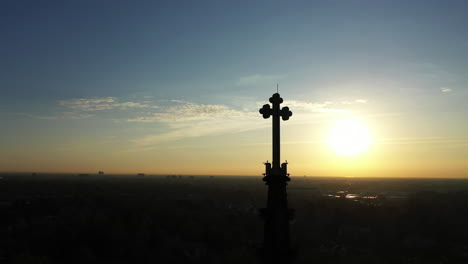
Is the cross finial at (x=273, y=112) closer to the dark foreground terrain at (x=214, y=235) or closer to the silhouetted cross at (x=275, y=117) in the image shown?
the silhouetted cross at (x=275, y=117)

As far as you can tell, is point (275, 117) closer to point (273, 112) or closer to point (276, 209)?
point (273, 112)

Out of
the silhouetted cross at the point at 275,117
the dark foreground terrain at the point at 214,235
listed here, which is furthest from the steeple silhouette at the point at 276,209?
the dark foreground terrain at the point at 214,235

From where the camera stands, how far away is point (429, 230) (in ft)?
193

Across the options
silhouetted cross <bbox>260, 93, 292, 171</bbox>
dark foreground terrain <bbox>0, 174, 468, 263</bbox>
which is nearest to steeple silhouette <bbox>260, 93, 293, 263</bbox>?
silhouetted cross <bbox>260, 93, 292, 171</bbox>

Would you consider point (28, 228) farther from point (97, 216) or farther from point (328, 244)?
point (328, 244)

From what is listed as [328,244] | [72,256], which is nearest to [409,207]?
[328,244]

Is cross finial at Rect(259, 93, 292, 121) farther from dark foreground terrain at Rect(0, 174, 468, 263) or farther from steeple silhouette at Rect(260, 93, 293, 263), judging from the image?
dark foreground terrain at Rect(0, 174, 468, 263)

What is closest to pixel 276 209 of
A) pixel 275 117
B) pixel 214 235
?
pixel 275 117

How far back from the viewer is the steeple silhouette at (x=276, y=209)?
7.43 meters

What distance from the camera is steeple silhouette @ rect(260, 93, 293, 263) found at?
7.43 metres

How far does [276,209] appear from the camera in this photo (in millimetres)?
7637

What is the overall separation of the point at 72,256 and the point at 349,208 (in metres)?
54.7

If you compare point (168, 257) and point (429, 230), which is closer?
point (168, 257)

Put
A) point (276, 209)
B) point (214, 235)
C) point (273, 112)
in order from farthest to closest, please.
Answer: point (214, 235)
point (273, 112)
point (276, 209)
